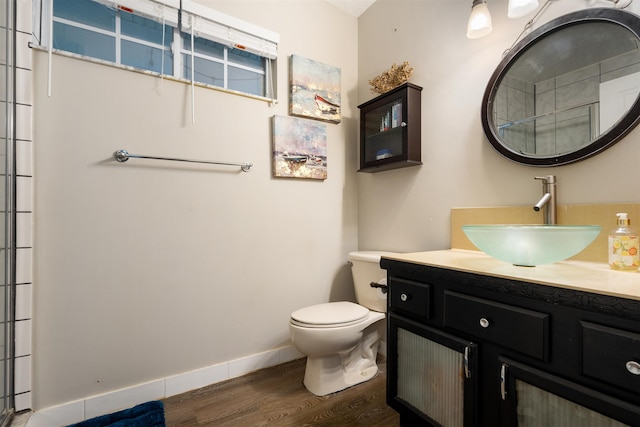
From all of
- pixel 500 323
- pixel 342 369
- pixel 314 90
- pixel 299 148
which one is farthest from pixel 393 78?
pixel 342 369

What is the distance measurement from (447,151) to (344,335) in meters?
1.13

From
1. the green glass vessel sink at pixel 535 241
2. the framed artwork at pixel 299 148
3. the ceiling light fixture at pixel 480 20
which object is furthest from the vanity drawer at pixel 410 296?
the ceiling light fixture at pixel 480 20

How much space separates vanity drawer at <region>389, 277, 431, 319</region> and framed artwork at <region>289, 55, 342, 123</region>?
4.16 ft

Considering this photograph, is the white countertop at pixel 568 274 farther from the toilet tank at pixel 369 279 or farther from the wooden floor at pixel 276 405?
the wooden floor at pixel 276 405

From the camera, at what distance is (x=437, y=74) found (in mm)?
1648

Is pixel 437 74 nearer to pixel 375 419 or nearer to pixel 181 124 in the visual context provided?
pixel 181 124

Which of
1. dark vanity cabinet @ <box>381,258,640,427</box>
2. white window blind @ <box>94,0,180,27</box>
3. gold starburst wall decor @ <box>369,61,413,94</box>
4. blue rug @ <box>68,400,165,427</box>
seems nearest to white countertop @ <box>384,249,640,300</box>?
dark vanity cabinet @ <box>381,258,640,427</box>

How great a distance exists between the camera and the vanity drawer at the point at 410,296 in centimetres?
109

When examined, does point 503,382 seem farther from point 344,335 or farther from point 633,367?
point 344,335

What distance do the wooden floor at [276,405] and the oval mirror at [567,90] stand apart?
53.4 inches

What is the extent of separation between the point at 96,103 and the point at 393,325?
5.56 ft

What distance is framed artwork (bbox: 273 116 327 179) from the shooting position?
6.06 feet

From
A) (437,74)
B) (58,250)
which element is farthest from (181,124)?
Answer: (437,74)

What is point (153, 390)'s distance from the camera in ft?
4.93
